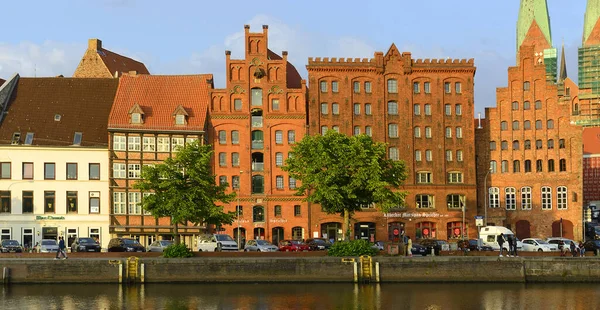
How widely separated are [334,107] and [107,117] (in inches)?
984

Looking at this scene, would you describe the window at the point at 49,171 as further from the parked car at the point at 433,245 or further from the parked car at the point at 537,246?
the parked car at the point at 537,246

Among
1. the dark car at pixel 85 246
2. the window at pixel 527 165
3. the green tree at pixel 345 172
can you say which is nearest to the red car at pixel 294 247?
the green tree at pixel 345 172

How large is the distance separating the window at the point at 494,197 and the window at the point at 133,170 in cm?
4045

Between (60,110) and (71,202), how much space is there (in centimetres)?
993

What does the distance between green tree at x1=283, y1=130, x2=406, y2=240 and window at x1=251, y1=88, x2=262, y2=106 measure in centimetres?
1938

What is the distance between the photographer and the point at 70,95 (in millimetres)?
106438

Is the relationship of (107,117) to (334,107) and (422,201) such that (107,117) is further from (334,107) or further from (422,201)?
(422,201)

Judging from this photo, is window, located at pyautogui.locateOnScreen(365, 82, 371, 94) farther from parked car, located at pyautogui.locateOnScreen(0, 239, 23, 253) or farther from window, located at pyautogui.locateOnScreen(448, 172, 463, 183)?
parked car, located at pyautogui.locateOnScreen(0, 239, 23, 253)

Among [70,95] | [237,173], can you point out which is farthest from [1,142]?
[237,173]

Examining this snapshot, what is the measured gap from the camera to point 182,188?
84312 mm

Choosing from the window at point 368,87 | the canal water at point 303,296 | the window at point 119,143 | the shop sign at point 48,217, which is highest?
the window at point 368,87

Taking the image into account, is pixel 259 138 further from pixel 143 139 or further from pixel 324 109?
pixel 143 139

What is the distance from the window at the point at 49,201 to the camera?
101562 millimetres

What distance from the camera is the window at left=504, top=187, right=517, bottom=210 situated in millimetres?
115188
